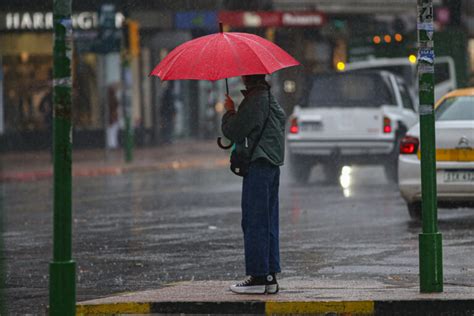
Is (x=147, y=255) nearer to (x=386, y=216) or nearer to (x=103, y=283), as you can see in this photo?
(x=103, y=283)

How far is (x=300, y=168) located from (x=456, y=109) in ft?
26.4

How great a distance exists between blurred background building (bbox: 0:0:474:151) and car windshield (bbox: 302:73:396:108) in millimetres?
8521

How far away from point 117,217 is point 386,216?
3.44 m

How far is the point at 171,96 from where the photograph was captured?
1609 inches

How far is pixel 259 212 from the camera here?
9.55m

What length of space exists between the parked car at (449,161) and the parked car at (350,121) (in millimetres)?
7016

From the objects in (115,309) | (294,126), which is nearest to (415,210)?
(115,309)

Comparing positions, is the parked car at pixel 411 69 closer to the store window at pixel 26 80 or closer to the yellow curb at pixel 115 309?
the store window at pixel 26 80

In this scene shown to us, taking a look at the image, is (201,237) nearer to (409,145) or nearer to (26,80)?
(409,145)

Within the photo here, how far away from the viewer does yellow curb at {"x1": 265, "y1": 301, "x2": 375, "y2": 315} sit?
9.14 metres

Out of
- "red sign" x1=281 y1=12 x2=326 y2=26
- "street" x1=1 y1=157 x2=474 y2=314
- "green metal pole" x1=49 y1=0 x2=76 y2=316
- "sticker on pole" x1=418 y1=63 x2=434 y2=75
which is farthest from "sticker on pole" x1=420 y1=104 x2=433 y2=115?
"red sign" x1=281 y1=12 x2=326 y2=26

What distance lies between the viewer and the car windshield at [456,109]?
15.5 metres

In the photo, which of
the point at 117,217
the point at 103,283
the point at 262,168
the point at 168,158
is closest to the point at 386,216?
the point at 117,217

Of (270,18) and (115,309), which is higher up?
(270,18)
